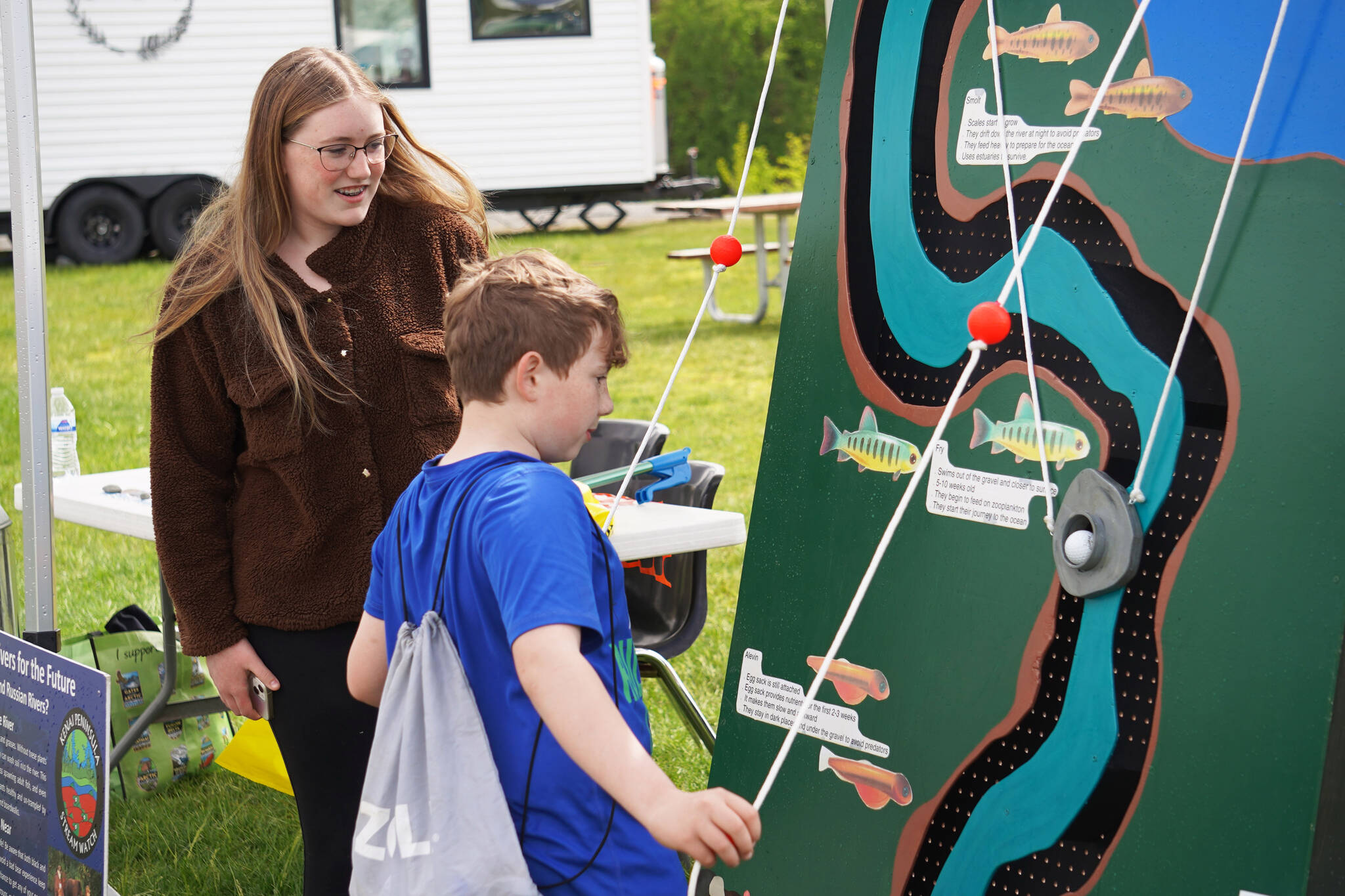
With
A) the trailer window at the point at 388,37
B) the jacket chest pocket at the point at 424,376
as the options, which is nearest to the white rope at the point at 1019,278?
the jacket chest pocket at the point at 424,376

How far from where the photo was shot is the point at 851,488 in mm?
2201

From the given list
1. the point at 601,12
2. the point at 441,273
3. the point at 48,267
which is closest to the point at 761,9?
the point at 601,12

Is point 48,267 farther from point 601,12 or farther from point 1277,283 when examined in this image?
point 1277,283

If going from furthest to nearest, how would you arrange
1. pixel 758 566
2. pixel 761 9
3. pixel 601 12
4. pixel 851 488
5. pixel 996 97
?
pixel 761 9
pixel 601 12
pixel 758 566
pixel 851 488
pixel 996 97

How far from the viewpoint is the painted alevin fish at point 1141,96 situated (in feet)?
5.87

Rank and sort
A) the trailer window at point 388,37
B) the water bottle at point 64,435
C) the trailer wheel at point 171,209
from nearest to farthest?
the water bottle at point 64,435 < the trailer wheel at point 171,209 < the trailer window at point 388,37

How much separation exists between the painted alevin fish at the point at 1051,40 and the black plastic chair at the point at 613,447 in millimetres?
1752

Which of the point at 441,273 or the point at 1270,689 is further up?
the point at 441,273

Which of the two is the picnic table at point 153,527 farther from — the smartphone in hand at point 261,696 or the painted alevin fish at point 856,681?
the painted alevin fish at point 856,681

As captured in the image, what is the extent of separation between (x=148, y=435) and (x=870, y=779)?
6.50m

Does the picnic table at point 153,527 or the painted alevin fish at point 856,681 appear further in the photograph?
the picnic table at point 153,527

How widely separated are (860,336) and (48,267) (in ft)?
39.5

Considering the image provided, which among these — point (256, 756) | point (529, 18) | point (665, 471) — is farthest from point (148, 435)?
point (529, 18)

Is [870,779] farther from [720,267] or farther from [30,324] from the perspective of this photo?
[30,324]
